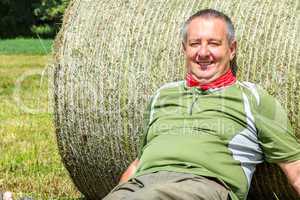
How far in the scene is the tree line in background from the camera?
32.0 m

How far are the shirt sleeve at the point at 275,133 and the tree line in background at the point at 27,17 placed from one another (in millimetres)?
28289

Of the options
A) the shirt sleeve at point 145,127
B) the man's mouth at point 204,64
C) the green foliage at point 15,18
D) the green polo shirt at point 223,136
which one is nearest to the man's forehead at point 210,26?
the man's mouth at point 204,64

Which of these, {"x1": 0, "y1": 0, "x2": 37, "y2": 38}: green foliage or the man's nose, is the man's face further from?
{"x1": 0, "y1": 0, "x2": 37, "y2": 38}: green foliage

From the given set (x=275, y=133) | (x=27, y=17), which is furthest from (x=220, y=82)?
(x=27, y=17)

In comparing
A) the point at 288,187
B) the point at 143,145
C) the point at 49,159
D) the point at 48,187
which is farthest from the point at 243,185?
the point at 49,159

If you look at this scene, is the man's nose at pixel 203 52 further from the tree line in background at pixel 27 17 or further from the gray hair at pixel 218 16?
the tree line in background at pixel 27 17

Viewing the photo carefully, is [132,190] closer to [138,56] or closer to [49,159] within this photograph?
[138,56]

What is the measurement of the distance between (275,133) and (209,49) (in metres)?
0.51

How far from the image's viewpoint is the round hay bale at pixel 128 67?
12.0ft

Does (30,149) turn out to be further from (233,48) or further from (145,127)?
(233,48)

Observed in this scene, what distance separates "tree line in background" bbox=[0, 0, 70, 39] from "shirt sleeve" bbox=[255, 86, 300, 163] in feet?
92.8

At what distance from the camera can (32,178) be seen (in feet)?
17.1

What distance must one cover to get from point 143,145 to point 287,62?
804mm

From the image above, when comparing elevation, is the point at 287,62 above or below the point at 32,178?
above
